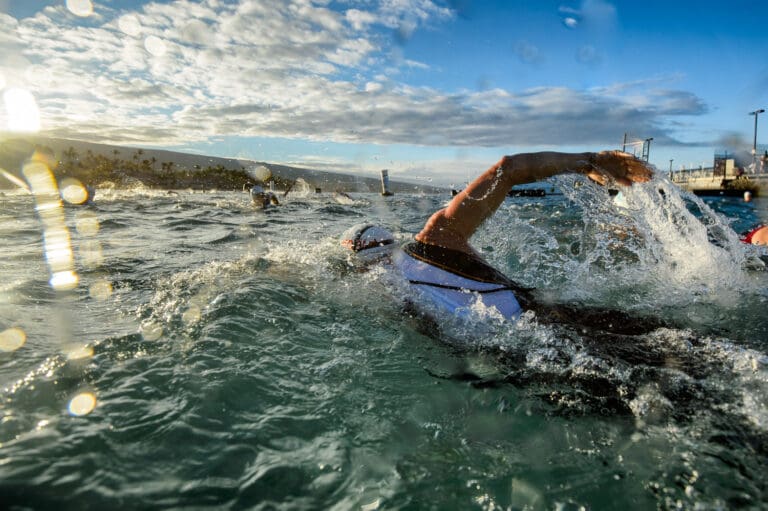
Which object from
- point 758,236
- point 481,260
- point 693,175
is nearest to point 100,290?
point 481,260

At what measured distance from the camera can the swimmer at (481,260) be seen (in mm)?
3744

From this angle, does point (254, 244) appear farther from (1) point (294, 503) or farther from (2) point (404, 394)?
(1) point (294, 503)

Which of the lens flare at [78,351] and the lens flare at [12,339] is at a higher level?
the lens flare at [12,339]

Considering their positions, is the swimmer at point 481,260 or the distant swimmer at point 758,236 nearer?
the swimmer at point 481,260

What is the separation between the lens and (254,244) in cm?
909

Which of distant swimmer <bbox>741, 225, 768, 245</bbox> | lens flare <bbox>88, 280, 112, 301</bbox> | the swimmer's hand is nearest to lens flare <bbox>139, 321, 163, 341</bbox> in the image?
lens flare <bbox>88, 280, 112, 301</bbox>

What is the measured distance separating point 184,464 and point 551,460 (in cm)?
194

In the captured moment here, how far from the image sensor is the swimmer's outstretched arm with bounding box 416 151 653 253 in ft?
13.1

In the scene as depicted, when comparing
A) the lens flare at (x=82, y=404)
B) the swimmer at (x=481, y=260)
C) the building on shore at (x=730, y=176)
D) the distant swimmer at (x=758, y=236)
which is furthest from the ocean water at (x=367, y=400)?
the building on shore at (x=730, y=176)

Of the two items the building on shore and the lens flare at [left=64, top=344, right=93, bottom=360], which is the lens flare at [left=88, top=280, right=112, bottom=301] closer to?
the lens flare at [left=64, top=344, right=93, bottom=360]

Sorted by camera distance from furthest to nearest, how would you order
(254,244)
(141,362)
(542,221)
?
1. (542,221)
2. (254,244)
3. (141,362)

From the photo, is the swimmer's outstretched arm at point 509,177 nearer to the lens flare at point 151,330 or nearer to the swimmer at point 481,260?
the swimmer at point 481,260

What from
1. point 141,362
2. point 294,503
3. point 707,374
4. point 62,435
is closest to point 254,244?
→ point 141,362

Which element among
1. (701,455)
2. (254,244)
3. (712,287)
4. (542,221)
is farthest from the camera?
(542,221)
